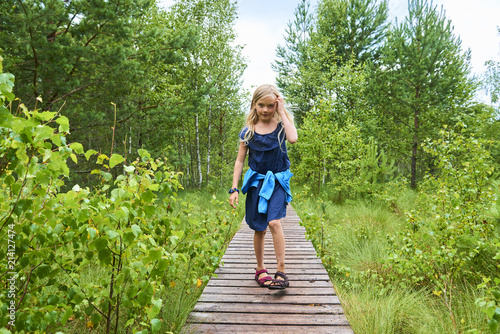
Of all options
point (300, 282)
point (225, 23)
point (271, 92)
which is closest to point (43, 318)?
point (300, 282)

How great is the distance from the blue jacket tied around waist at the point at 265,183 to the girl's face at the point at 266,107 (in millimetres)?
600

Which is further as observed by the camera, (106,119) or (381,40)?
(381,40)

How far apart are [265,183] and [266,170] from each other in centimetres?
20

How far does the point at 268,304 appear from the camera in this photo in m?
2.44

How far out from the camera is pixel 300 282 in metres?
2.89

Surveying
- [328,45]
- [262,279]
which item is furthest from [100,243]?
[328,45]

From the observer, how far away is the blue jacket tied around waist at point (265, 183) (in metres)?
2.80

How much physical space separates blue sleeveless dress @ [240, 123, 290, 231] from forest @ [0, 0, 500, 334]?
0.59 meters

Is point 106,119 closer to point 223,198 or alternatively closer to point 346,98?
point 223,198

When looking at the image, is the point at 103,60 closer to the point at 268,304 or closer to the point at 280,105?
the point at 280,105

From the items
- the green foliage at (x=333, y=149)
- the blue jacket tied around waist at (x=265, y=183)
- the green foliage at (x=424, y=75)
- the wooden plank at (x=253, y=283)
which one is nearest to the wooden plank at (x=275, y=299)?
the wooden plank at (x=253, y=283)

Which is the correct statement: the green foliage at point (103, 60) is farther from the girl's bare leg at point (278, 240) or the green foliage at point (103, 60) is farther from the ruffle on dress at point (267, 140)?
the girl's bare leg at point (278, 240)

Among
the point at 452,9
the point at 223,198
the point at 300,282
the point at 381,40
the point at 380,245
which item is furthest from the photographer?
the point at 381,40

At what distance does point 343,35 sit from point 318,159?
947 cm
